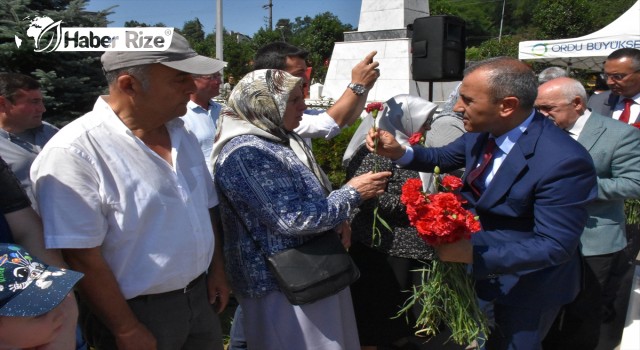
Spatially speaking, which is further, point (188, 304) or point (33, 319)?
point (188, 304)

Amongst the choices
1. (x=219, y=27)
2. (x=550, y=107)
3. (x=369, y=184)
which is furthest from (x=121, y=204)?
(x=219, y=27)

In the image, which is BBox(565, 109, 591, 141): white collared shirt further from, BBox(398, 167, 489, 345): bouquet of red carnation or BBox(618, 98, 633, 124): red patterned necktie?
BBox(618, 98, 633, 124): red patterned necktie

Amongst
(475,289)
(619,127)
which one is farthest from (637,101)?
(475,289)

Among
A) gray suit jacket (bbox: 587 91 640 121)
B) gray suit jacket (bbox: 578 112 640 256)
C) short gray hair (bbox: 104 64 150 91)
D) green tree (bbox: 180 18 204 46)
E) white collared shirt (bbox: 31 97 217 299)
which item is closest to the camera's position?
white collared shirt (bbox: 31 97 217 299)

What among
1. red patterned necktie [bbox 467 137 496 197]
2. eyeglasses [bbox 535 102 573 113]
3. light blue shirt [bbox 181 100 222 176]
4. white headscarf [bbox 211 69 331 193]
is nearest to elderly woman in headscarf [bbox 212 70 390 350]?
white headscarf [bbox 211 69 331 193]

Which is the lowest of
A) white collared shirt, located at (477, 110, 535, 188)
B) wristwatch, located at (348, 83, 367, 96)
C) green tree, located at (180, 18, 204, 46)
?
white collared shirt, located at (477, 110, 535, 188)

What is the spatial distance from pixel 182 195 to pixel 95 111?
0.44 metres

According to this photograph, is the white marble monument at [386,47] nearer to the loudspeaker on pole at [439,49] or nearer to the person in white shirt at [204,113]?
the loudspeaker on pole at [439,49]

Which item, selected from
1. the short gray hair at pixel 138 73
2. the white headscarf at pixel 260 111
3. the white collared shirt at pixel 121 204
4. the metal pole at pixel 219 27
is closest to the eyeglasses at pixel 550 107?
the white headscarf at pixel 260 111

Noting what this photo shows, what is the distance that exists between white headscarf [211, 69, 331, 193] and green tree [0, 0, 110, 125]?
11.6 feet

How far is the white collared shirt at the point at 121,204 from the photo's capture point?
1.60m

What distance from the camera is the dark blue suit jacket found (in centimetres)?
184

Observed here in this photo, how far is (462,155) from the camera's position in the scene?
2.57 meters

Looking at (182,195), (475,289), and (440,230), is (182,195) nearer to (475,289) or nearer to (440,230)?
(440,230)
